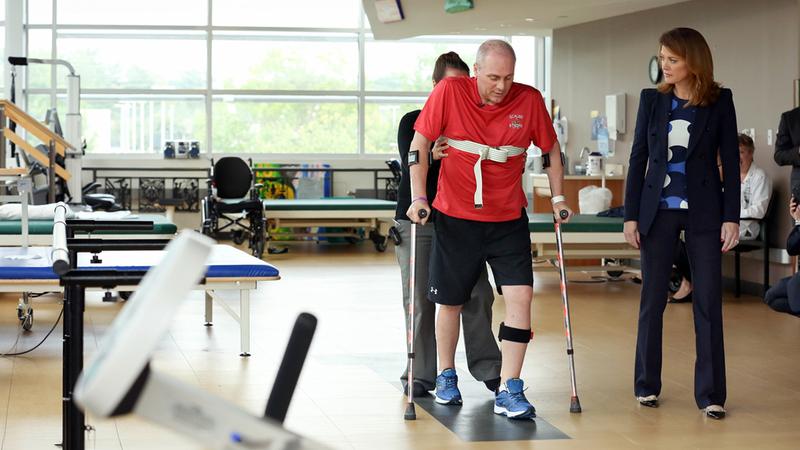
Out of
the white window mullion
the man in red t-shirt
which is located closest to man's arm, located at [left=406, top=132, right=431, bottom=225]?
the man in red t-shirt

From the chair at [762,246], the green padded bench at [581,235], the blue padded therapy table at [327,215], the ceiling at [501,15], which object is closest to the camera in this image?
the chair at [762,246]

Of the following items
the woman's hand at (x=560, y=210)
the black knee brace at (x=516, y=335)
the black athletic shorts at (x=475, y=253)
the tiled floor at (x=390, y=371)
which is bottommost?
the tiled floor at (x=390, y=371)

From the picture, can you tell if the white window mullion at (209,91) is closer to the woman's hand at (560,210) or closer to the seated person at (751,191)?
the seated person at (751,191)

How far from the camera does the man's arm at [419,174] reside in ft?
13.2

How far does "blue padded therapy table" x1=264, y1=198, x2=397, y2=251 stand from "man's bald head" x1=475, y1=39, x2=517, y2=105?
26.3ft

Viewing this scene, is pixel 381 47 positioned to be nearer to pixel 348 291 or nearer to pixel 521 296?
pixel 348 291

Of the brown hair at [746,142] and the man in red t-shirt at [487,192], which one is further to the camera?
the brown hair at [746,142]

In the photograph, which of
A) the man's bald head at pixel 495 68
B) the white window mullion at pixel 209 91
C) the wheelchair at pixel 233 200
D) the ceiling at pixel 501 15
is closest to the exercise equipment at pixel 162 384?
the man's bald head at pixel 495 68

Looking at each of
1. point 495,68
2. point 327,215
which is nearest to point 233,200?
point 327,215

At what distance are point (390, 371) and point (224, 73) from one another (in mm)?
10080

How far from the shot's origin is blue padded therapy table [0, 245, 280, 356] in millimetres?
5113

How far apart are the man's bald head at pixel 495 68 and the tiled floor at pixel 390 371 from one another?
3.93 ft

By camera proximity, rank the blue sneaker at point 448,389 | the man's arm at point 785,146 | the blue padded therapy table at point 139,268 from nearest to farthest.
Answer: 1. the blue sneaker at point 448,389
2. the blue padded therapy table at point 139,268
3. the man's arm at point 785,146

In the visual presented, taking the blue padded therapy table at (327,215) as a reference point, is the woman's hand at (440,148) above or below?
above
